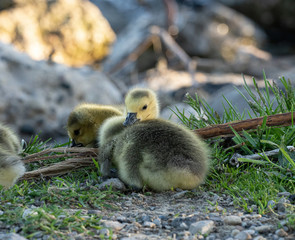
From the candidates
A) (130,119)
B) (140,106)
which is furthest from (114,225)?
(140,106)

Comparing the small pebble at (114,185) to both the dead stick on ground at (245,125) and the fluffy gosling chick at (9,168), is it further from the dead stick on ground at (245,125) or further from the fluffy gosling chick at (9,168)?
the dead stick on ground at (245,125)

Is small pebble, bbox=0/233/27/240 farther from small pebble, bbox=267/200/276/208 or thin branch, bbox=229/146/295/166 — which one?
thin branch, bbox=229/146/295/166

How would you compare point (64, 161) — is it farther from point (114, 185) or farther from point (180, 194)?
point (180, 194)

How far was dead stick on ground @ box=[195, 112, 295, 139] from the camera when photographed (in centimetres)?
419

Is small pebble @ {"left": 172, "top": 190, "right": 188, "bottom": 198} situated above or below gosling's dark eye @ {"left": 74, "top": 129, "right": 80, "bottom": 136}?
below

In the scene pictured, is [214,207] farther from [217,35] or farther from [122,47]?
[217,35]

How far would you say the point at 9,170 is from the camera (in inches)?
149

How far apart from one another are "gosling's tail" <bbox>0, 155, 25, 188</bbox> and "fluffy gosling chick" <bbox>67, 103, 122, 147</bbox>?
0.80 meters

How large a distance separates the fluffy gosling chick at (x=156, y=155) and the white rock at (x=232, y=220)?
1.73 ft

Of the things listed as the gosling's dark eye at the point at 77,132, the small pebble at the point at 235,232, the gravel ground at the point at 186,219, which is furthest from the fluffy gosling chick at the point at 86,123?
the small pebble at the point at 235,232

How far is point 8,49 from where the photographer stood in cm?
847

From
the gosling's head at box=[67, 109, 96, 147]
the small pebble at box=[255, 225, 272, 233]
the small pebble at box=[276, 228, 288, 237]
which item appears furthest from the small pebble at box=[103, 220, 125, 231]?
the gosling's head at box=[67, 109, 96, 147]

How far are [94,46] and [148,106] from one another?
8.18 metres

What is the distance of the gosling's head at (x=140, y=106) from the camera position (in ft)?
13.7
